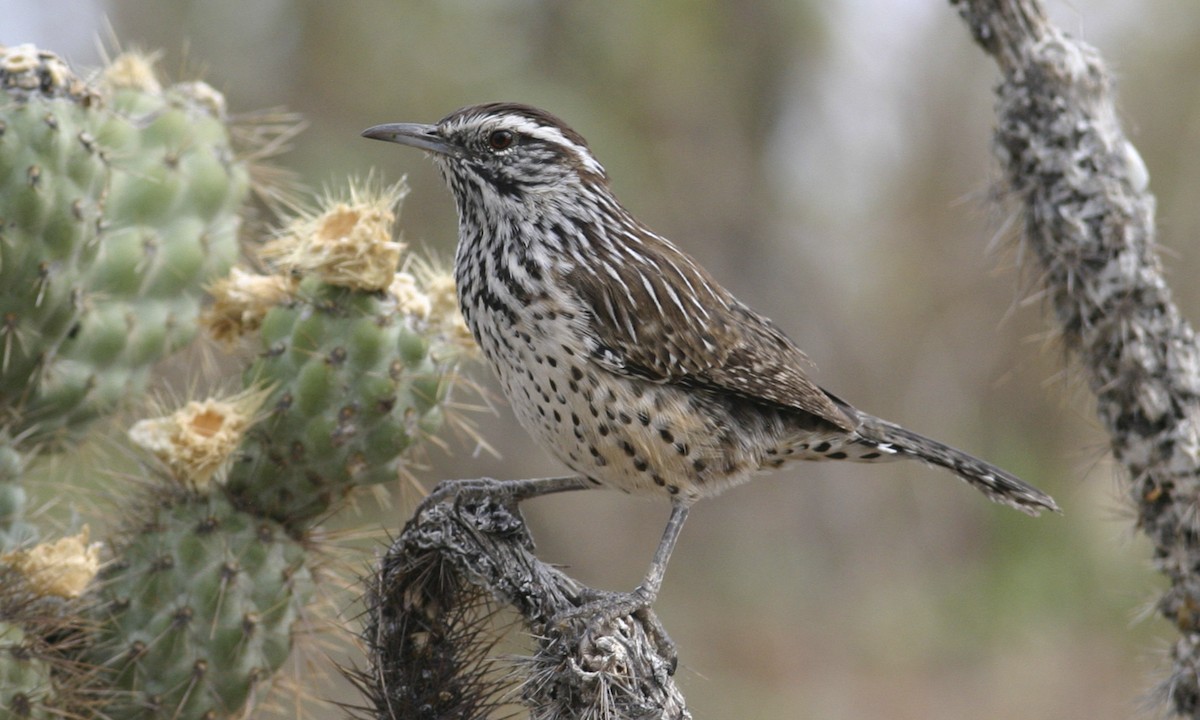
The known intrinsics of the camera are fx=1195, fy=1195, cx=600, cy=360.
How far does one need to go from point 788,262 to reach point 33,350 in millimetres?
5594

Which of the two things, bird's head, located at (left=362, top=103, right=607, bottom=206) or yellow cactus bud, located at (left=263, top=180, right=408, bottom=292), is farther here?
bird's head, located at (left=362, top=103, right=607, bottom=206)

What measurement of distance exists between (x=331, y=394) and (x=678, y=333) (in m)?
0.74

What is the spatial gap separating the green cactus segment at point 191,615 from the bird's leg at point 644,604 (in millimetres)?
699

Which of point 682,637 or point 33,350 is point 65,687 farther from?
point 682,637

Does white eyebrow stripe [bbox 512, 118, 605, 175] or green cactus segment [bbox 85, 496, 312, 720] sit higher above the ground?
white eyebrow stripe [bbox 512, 118, 605, 175]

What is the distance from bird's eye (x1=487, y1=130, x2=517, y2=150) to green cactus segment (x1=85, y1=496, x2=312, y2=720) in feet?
3.03

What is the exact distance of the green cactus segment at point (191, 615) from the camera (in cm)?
224

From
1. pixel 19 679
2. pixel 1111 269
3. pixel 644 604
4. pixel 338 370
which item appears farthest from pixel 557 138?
pixel 19 679

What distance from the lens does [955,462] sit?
283 cm

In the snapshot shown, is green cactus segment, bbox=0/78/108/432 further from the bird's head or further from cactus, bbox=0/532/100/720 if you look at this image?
the bird's head

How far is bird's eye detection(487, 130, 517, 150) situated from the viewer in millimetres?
2553

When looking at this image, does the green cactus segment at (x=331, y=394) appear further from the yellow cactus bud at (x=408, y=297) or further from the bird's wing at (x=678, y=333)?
the bird's wing at (x=678, y=333)

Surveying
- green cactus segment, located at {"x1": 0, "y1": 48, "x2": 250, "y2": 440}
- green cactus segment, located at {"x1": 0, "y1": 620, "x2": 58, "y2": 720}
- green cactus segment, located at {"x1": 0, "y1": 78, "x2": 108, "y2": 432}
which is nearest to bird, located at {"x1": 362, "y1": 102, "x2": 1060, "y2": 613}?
green cactus segment, located at {"x1": 0, "y1": 48, "x2": 250, "y2": 440}

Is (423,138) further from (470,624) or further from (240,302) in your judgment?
(470,624)
